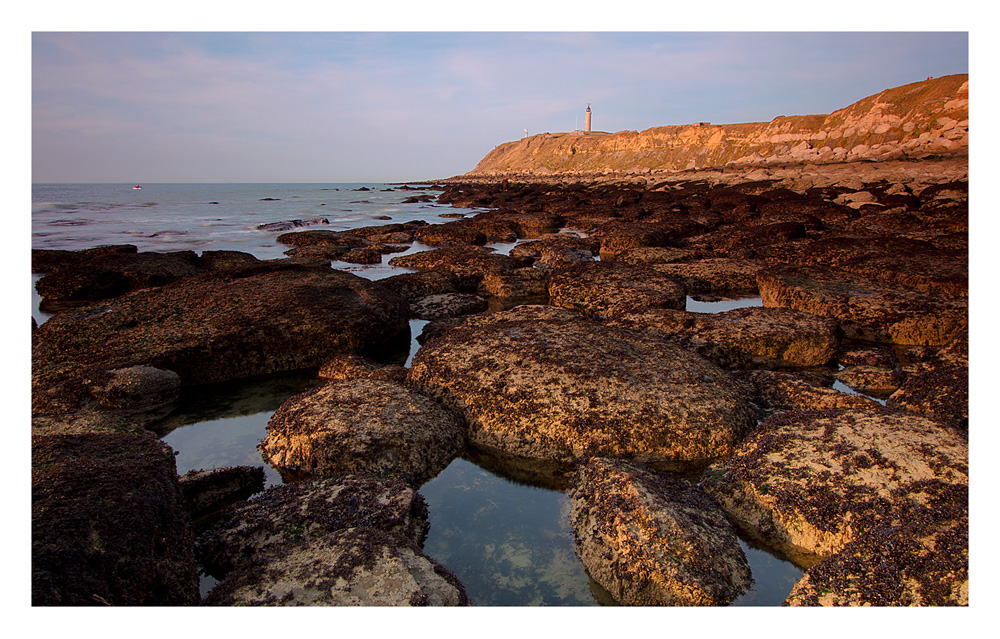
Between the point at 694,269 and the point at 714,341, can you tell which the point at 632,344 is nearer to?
the point at 714,341

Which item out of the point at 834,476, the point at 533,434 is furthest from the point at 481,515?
the point at 834,476

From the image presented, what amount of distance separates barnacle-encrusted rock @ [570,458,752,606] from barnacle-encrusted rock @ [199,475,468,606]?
67 centimetres

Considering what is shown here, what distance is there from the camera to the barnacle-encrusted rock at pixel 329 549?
77.2 inches

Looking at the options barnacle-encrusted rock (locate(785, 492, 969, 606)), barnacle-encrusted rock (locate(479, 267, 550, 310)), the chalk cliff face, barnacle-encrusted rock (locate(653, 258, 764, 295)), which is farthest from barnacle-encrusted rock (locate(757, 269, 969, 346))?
the chalk cliff face

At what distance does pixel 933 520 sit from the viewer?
2.28 metres

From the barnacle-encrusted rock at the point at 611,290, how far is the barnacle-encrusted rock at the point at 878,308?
1.41 meters

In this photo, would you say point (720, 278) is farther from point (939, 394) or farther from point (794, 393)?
point (939, 394)

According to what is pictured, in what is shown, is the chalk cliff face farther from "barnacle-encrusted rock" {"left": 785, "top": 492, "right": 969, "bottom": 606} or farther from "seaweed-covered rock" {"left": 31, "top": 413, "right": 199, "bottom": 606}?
"seaweed-covered rock" {"left": 31, "top": 413, "right": 199, "bottom": 606}

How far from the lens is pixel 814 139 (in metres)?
44.9

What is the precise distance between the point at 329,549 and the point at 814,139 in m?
53.8

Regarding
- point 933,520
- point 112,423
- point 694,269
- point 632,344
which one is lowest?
point 933,520

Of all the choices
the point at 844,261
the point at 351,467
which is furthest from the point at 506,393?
the point at 844,261

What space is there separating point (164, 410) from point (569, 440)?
3180mm

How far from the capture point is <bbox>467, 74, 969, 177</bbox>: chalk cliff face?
32.0 meters
